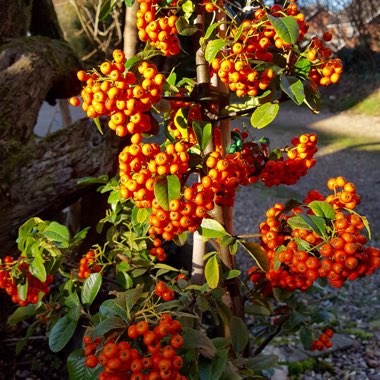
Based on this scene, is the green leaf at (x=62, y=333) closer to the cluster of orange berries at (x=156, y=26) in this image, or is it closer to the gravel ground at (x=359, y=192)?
the cluster of orange berries at (x=156, y=26)

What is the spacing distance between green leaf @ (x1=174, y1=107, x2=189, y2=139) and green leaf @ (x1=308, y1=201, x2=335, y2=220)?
17.3 inches

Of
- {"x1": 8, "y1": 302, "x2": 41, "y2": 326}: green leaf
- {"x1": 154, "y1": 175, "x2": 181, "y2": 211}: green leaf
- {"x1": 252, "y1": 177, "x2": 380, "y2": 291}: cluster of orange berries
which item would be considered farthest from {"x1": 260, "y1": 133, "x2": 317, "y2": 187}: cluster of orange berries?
{"x1": 8, "y1": 302, "x2": 41, "y2": 326}: green leaf

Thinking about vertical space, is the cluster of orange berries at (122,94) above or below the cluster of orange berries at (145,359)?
above

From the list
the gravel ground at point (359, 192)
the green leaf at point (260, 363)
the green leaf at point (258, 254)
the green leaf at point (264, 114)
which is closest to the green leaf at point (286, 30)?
the green leaf at point (264, 114)

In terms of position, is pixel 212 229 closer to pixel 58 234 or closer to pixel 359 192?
pixel 58 234

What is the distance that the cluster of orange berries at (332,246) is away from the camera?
1.21 metres

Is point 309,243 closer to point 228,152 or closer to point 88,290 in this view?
point 228,152

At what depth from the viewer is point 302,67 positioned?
125 cm

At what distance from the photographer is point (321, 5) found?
1368 centimetres

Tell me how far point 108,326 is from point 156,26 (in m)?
0.80

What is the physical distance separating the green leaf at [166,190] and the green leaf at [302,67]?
47 cm

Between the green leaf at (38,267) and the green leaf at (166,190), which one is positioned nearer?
the green leaf at (166,190)

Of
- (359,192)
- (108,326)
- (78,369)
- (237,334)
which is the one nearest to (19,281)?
(78,369)

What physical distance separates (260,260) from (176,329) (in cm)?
49
